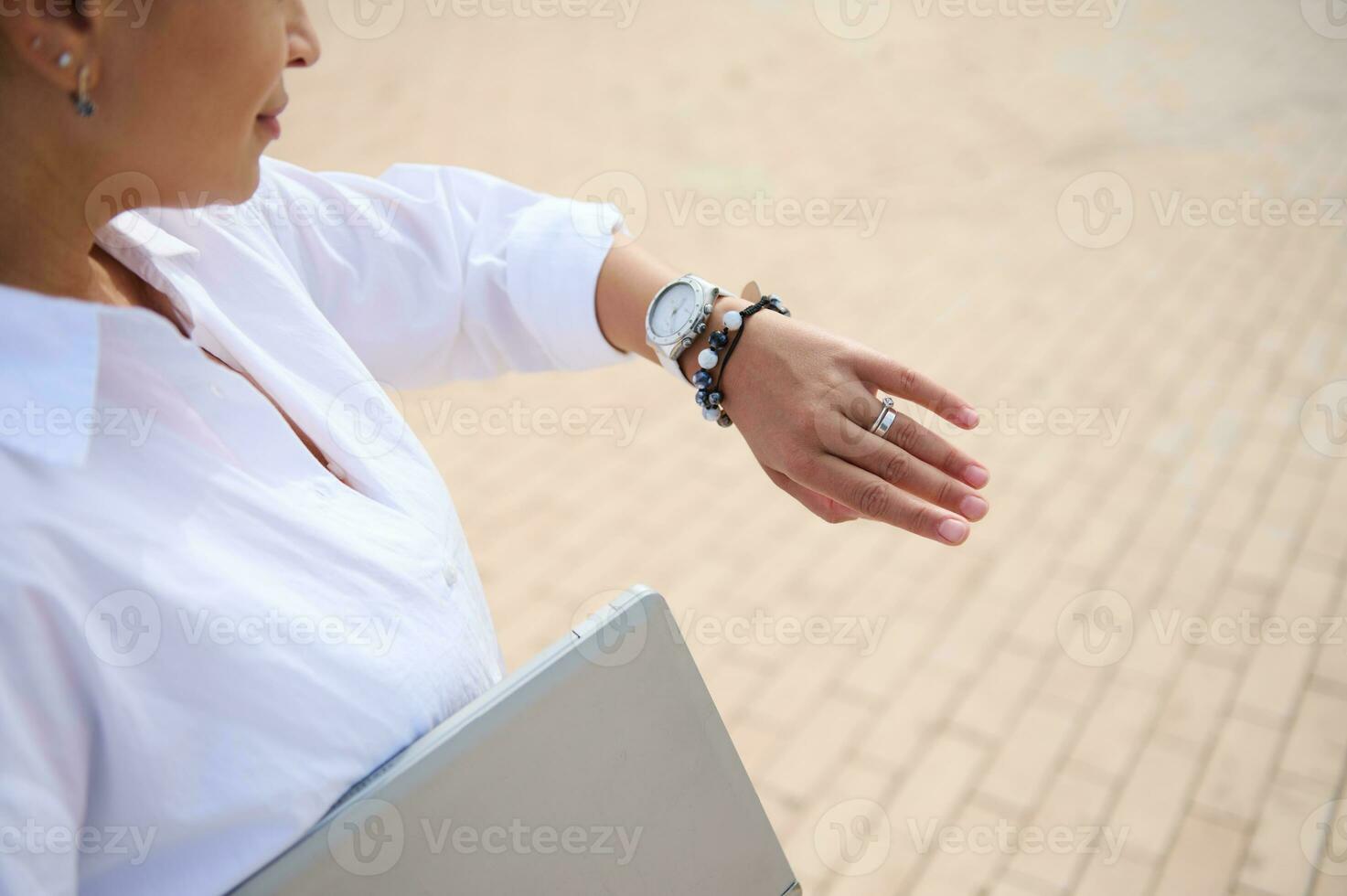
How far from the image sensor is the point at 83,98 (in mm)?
940

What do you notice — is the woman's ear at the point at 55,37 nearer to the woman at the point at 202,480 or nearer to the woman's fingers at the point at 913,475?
the woman at the point at 202,480

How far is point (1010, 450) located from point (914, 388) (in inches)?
115

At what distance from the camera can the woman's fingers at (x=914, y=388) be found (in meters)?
1.34

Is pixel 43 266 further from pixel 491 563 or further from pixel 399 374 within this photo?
pixel 491 563

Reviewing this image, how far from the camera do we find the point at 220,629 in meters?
1.01

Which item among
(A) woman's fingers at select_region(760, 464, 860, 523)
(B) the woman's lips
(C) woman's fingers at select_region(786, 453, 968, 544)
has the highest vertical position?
(B) the woman's lips

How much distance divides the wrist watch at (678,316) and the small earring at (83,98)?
75cm

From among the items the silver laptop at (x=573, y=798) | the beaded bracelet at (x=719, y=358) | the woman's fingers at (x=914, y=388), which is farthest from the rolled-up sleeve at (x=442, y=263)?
the silver laptop at (x=573, y=798)

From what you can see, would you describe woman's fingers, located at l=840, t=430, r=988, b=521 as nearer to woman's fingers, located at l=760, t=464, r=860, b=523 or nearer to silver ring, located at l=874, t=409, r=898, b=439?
silver ring, located at l=874, t=409, r=898, b=439

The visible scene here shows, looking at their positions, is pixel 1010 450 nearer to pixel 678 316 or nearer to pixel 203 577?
pixel 678 316

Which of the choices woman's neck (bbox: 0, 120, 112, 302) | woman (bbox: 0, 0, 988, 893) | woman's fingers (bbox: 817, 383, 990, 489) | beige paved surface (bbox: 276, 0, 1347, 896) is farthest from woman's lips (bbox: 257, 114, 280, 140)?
beige paved surface (bbox: 276, 0, 1347, 896)

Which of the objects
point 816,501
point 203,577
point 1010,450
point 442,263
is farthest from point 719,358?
point 1010,450

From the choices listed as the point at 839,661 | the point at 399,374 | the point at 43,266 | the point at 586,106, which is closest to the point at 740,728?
the point at 839,661

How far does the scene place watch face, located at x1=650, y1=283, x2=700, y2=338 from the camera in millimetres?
1493
